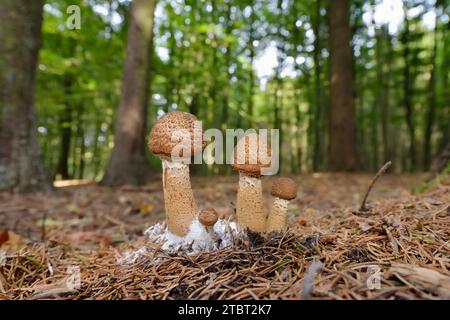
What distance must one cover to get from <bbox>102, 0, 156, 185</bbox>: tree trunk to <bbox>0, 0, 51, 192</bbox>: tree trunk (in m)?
1.51

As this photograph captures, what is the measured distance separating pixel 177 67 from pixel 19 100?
243 inches

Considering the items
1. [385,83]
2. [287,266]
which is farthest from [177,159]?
[385,83]

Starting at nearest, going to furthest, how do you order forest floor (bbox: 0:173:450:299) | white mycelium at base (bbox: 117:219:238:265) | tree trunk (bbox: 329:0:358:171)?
forest floor (bbox: 0:173:450:299)
white mycelium at base (bbox: 117:219:238:265)
tree trunk (bbox: 329:0:358:171)

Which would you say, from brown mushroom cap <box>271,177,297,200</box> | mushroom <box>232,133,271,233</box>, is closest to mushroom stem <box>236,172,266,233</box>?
mushroom <box>232,133,271,233</box>

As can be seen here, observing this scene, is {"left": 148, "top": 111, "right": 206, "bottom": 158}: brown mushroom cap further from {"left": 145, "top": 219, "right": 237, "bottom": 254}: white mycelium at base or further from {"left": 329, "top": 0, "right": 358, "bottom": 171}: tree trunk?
{"left": 329, "top": 0, "right": 358, "bottom": 171}: tree trunk

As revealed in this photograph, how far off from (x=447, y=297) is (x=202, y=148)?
4.00 feet

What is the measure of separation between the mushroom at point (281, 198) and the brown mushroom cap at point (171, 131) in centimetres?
53

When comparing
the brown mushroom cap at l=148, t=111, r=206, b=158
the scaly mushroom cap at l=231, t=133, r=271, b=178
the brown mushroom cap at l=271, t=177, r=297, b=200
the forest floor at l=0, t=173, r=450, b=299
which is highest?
the brown mushroom cap at l=148, t=111, r=206, b=158

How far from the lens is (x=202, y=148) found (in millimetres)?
1756

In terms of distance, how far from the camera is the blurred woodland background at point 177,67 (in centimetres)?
460

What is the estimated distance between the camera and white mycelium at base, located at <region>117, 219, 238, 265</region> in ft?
5.84

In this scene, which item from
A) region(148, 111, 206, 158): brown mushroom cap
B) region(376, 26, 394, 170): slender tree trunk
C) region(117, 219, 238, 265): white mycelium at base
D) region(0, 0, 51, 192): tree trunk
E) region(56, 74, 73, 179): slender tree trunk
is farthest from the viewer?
region(56, 74, 73, 179): slender tree trunk
